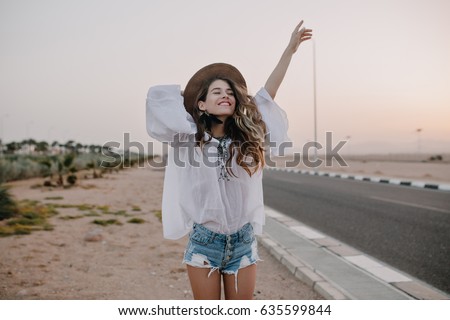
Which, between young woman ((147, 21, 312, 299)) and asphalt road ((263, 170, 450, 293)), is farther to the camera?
asphalt road ((263, 170, 450, 293))

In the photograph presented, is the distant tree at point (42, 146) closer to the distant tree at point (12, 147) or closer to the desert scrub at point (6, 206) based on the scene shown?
the distant tree at point (12, 147)

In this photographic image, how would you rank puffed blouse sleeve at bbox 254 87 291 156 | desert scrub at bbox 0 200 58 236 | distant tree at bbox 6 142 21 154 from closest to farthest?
puffed blouse sleeve at bbox 254 87 291 156 → desert scrub at bbox 0 200 58 236 → distant tree at bbox 6 142 21 154

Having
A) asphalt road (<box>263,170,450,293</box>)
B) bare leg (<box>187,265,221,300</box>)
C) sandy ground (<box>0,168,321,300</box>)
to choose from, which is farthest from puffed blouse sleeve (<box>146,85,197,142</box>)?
asphalt road (<box>263,170,450,293</box>)

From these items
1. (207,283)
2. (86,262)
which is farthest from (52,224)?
(207,283)

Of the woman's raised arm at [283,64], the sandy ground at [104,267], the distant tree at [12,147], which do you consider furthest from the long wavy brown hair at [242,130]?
the distant tree at [12,147]

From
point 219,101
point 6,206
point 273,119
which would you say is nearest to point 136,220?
point 6,206

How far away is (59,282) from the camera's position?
441 cm

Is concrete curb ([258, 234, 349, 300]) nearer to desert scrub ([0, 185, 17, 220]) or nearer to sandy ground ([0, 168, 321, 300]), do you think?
sandy ground ([0, 168, 321, 300])

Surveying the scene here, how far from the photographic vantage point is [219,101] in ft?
6.72

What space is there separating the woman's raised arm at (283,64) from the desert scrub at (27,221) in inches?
234

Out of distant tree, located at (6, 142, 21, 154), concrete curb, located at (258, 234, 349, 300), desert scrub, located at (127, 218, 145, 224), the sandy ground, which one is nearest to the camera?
concrete curb, located at (258, 234, 349, 300)

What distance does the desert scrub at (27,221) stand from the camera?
6.99 m

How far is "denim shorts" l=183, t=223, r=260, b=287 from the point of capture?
6.55ft

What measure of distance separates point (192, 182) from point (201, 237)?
26cm
